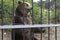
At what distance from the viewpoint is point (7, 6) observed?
12.8 ft

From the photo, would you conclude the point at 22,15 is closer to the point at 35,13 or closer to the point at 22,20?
the point at 22,20

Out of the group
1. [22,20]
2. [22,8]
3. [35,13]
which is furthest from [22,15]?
[35,13]

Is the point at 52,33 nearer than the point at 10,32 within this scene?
No

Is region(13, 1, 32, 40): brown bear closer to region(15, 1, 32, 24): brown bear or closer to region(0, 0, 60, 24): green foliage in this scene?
region(15, 1, 32, 24): brown bear

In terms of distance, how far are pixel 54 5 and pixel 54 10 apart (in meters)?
0.11

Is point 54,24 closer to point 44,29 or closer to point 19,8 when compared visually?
point 44,29

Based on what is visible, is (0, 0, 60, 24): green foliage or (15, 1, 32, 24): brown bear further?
(15, 1, 32, 24): brown bear

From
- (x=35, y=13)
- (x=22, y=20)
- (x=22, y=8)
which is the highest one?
(x=22, y=8)

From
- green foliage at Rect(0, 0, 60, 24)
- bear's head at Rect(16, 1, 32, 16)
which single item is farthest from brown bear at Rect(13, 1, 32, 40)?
green foliage at Rect(0, 0, 60, 24)

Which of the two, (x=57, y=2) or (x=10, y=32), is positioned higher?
(x=57, y=2)

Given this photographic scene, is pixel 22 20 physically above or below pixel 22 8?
below

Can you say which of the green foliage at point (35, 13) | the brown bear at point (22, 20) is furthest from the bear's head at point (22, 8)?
the green foliage at point (35, 13)

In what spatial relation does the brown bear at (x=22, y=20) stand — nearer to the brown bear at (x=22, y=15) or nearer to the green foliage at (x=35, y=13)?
the brown bear at (x=22, y=15)

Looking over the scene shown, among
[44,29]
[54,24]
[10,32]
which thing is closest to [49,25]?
[54,24]
